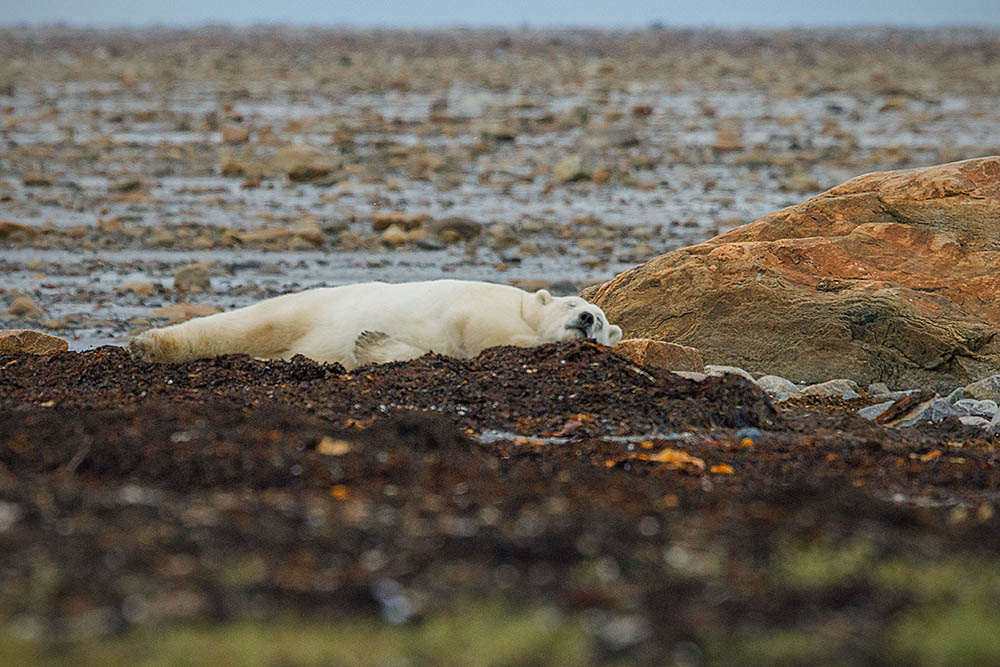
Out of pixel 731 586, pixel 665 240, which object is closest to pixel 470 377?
pixel 731 586

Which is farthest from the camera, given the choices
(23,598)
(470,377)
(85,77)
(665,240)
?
(85,77)

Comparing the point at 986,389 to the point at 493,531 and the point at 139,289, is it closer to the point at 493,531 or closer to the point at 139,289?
the point at 493,531

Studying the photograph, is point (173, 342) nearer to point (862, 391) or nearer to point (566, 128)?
point (862, 391)

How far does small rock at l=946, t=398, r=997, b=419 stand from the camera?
879 centimetres

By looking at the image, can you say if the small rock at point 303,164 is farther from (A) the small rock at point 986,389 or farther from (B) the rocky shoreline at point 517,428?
(A) the small rock at point 986,389

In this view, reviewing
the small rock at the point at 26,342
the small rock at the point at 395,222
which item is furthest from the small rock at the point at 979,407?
the small rock at the point at 395,222

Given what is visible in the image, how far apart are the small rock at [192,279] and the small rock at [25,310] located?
163 cm

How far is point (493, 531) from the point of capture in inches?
181

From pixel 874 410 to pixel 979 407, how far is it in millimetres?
754

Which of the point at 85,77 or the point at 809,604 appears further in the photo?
the point at 85,77

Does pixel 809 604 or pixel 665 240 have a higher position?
pixel 809 604

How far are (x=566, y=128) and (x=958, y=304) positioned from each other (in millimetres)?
20007

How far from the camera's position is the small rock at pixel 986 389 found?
9289mm

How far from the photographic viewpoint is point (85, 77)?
155 feet
